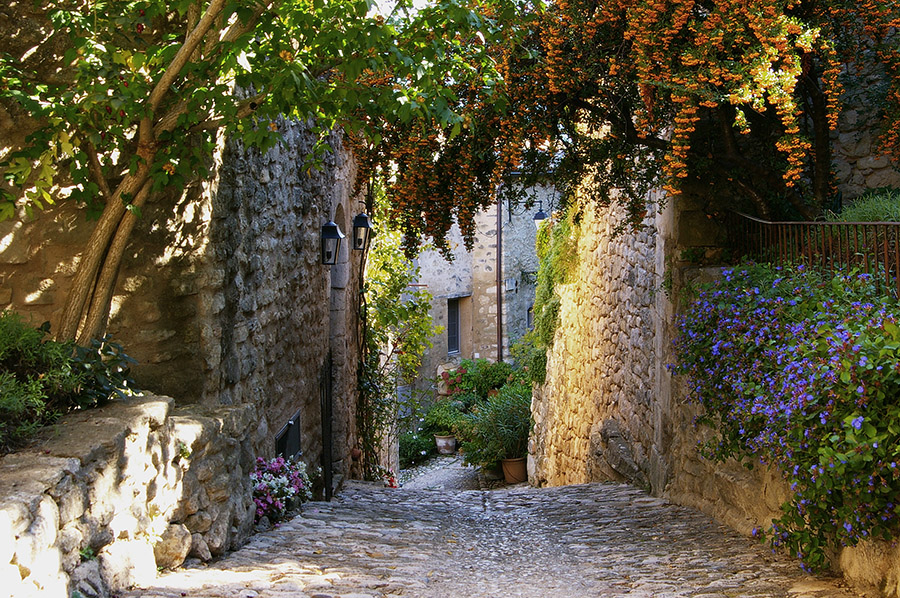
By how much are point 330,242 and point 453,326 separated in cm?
1288

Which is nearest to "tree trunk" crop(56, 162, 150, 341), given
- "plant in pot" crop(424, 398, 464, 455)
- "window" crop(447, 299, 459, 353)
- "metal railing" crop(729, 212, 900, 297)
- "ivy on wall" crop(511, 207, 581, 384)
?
"metal railing" crop(729, 212, 900, 297)

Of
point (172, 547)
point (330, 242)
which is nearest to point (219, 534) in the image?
point (172, 547)

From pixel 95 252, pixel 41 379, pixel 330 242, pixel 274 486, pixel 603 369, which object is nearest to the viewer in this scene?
pixel 41 379

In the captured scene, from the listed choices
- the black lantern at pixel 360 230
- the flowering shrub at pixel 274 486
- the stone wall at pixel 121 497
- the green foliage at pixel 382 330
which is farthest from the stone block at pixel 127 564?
the green foliage at pixel 382 330

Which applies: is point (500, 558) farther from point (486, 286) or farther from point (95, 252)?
point (486, 286)

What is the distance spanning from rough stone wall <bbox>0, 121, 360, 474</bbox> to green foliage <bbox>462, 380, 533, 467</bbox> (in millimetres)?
6635

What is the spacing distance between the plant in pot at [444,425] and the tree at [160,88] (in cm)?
1321

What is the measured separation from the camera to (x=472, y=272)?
Answer: 20.2 meters

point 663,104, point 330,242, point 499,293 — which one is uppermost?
point 663,104

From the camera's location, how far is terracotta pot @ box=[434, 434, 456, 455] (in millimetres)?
17016

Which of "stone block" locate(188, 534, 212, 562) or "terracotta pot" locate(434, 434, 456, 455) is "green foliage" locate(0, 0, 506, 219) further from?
"terracotta pot" locate(434, 434, 456, 455)

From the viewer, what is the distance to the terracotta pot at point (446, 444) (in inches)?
670

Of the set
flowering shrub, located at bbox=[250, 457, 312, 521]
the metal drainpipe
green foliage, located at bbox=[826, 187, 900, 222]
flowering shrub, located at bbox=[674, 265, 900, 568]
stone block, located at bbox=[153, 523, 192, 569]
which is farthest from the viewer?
the metal drainpipe

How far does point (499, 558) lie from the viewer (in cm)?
456
